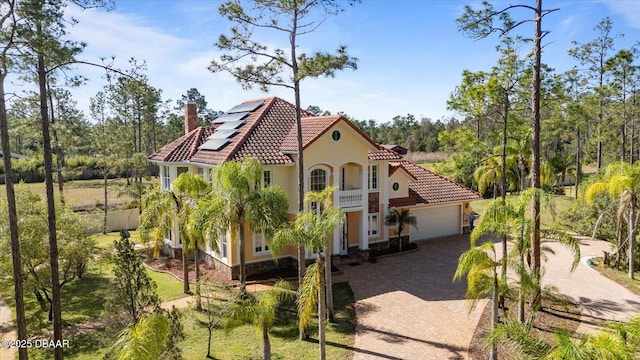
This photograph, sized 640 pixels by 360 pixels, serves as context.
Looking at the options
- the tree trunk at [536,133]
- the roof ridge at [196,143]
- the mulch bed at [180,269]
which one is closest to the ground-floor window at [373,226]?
the mulch bed at [180,269]

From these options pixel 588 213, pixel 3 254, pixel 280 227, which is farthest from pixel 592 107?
pixel 3 254

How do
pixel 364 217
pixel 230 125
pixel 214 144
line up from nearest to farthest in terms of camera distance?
pixel 214 144
pixel 364 217
pixel 230 125

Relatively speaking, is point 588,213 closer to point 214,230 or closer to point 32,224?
point 214,230

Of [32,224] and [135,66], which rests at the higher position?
[135,66]

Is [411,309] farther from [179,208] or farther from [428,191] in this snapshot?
[428,191]

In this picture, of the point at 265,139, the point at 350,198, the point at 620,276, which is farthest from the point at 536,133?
the point at 265,139

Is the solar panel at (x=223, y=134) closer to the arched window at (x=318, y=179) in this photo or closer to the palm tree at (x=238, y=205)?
the arched window at (x=318, y=179)

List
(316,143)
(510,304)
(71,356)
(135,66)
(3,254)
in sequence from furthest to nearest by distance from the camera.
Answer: (316,143), (510,304), (3,254), (71,356), (135,66)
